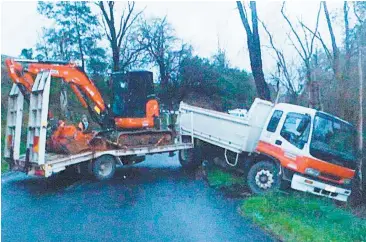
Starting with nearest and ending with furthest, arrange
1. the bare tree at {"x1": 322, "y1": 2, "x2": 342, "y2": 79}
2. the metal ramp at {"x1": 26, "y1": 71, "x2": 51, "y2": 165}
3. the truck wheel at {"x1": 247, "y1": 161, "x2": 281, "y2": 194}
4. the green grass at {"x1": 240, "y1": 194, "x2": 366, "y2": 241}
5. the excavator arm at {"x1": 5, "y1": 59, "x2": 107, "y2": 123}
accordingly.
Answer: the green grass at {"x1": 240, "y1": 194, "x2": 366, "y2": 241}
the metal ramp at {"x1": 26, "y1": 71, "x2": 51, "y2": 165}
the excavator arm at {"x1": 5, "y1": 59, "x2": 107, "y2": 123}
the truck wheel at {"x1": 247, "y1": 161, "x2": 281, "y2": 194}
the bare tree at {"x1": 322, "y1": 2, "x2": 342, "y2": 79}

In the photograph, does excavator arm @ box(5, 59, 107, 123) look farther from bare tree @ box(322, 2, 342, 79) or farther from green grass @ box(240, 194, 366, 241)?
bare tree @ box(322, 2, 342, 79)

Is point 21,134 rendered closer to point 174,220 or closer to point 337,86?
point 174,220

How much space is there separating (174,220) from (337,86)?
186 inches

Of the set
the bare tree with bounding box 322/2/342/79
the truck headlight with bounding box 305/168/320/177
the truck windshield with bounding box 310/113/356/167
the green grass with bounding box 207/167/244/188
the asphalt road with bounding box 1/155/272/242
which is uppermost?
the bare tree with bounding box 322/2/342/79

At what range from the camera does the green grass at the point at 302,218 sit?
609 cm

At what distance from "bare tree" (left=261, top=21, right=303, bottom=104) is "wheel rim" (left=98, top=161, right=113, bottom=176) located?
412 centimetres

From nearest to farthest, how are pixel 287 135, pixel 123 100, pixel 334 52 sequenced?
pixel 287 135
pixel 123 100
pixel 334 52

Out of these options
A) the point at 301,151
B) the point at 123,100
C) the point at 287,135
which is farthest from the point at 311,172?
the point at 123,100

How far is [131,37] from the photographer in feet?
29.4

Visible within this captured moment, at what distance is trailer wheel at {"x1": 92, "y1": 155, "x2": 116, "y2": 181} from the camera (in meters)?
9.64

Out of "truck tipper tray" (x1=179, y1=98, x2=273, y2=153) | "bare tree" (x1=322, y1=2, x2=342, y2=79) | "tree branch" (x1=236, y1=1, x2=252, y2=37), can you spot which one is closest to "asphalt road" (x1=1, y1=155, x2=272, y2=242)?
"truck tipper tray" (x1=179, y1=98, x2=273, y2=153)

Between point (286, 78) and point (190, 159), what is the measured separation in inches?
143

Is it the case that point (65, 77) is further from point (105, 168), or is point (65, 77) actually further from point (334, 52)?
point (334, 52)

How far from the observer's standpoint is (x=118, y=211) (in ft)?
23.0
